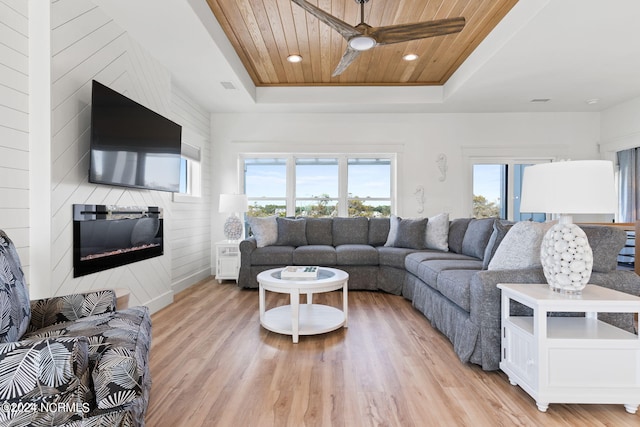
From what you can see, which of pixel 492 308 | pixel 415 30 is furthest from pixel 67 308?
pixel 415 30

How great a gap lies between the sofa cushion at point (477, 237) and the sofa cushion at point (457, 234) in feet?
0.34

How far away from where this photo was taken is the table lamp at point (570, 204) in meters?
1.81

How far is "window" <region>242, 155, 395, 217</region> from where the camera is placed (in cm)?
558

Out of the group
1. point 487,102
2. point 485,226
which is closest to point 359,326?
point 485,226

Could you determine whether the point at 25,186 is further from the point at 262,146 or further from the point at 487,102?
the point at 487,102

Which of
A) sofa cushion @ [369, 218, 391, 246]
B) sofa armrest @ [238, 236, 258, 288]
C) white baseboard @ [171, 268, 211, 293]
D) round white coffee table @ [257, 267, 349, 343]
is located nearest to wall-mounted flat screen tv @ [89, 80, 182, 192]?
sofa armrest @ [238, 236, 258, 288]

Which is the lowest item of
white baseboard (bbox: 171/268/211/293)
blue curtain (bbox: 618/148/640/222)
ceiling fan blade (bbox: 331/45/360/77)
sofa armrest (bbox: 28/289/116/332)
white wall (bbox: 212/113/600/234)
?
white baseboard (bbox: 171/268/211/293)

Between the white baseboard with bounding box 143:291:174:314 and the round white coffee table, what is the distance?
3.92 ft

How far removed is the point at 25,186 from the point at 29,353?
1.63 m

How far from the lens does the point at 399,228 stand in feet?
15.2

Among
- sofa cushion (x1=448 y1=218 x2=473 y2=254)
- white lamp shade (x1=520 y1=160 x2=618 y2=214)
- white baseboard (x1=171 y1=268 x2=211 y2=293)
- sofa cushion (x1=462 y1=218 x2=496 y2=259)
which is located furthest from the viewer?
white baseboard (x1=171 y1=268 x2=211 y2=293)

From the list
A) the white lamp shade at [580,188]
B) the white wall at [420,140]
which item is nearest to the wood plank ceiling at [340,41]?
the white wall at [420,140]

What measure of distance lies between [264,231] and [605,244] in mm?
3593

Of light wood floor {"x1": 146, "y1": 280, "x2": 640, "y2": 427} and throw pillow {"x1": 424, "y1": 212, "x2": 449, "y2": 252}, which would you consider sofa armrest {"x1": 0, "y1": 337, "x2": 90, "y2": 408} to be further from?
throw pillow {"x1": 424, "y1": 212, "x2": 449, "y2": 252}
